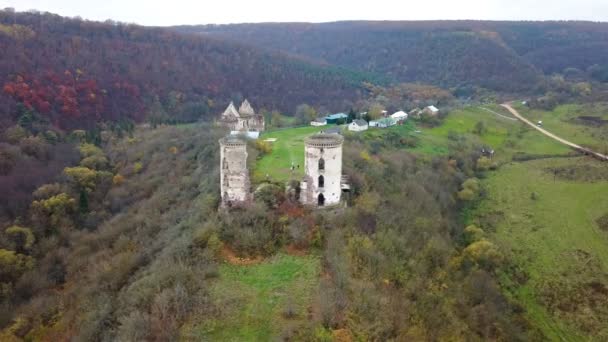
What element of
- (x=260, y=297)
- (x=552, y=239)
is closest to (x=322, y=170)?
(x=260, y=297)

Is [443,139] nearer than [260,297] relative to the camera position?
No

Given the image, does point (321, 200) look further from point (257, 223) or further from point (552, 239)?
point (552, 239)

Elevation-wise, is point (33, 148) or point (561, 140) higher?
point (33, 148)

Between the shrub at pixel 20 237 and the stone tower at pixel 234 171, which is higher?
the stone tower at pixel 234 171

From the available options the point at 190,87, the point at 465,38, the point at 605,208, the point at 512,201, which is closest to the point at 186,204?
the point at 512,201

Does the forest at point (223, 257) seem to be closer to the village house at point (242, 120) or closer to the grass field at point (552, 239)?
the grass field at point (552, 239)

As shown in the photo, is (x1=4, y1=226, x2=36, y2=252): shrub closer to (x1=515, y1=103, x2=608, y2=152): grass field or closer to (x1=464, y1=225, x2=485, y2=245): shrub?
(x1=464, y1=225, x2=485, y2=245): shrub

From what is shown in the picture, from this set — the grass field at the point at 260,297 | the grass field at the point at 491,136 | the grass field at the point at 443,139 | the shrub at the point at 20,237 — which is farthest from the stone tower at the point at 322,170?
the grass field at the point at 491,136
